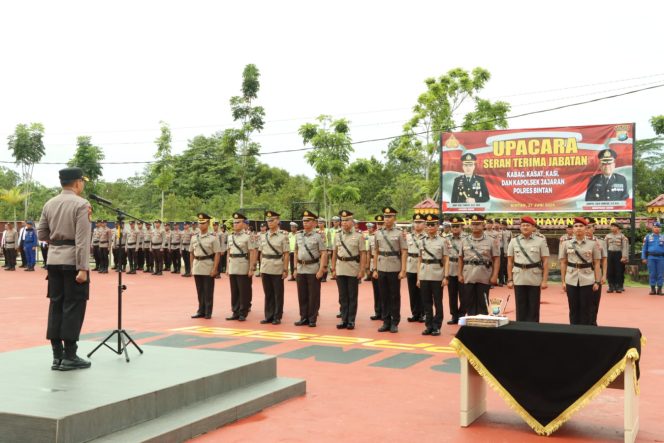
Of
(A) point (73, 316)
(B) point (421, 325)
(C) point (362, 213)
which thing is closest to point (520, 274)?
(B) point (421, 325)

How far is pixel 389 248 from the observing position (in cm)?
985

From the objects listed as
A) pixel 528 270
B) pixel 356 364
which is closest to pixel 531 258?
pixel 528 270

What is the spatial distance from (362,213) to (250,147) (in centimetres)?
1042

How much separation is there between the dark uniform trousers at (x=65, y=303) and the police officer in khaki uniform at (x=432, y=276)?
5.23 m

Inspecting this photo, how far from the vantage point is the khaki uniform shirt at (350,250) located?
10.1m

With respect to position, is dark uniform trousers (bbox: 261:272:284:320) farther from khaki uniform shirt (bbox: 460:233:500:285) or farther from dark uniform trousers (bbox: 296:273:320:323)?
khaki uniform shirt (bbox: 460:233:500:285)

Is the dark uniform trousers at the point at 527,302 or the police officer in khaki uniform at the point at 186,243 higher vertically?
the police officer in khaki uniform at the point at 186,243

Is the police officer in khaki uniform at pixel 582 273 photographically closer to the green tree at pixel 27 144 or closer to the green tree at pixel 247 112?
the green tree at pixel 247 112

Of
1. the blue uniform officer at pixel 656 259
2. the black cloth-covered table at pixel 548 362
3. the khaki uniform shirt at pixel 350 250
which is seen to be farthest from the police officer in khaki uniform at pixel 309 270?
the blue uniform officer at pixel 656 259

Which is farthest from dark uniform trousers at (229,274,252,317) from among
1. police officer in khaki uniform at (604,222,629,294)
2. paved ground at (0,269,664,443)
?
police officer in khaki uniform at (604,222,629,294)

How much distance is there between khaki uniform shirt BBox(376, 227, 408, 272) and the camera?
9.81m

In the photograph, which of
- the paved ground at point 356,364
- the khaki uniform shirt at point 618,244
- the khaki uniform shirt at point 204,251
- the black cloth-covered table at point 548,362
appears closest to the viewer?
the black cloth-covered table at point 548,362

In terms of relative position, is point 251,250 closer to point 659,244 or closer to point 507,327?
point 507,327

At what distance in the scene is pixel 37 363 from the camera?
560cm
